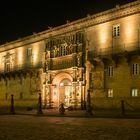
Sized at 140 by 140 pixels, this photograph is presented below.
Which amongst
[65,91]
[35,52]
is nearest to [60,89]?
[65,91]

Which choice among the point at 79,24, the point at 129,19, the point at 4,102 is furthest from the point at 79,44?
the point at 4,102

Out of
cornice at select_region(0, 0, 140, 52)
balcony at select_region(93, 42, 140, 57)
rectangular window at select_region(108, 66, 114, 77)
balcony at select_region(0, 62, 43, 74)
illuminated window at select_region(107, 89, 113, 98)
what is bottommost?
illuminated window at select_region(107, 89, 113, 98)

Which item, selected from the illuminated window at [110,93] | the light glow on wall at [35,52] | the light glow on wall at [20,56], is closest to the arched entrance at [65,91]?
the light glow on wall at [35,52]

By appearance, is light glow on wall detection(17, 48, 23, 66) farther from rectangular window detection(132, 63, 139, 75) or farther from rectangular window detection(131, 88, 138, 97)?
rectangular window detection(131, 88, 138, 97)

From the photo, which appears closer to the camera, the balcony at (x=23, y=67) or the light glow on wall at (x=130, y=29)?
the light glow on wall at (x=130, y=29)

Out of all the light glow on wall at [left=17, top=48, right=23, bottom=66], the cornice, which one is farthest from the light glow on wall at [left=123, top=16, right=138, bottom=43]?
the light glow on wall at [left=17, top=48, right=23, bottom=66]

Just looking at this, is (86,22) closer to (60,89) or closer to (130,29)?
(130,29)

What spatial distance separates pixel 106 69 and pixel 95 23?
17.2 ft

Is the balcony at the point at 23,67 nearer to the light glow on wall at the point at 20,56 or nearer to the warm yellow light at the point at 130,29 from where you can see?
the light glow on wall at the point at 20,56

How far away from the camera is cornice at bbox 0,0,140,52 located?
30.9m

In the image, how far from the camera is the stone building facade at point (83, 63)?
3047 cm

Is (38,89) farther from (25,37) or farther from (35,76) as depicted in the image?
(25,37)

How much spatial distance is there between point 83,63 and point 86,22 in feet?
14.7

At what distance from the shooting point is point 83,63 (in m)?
35.2
